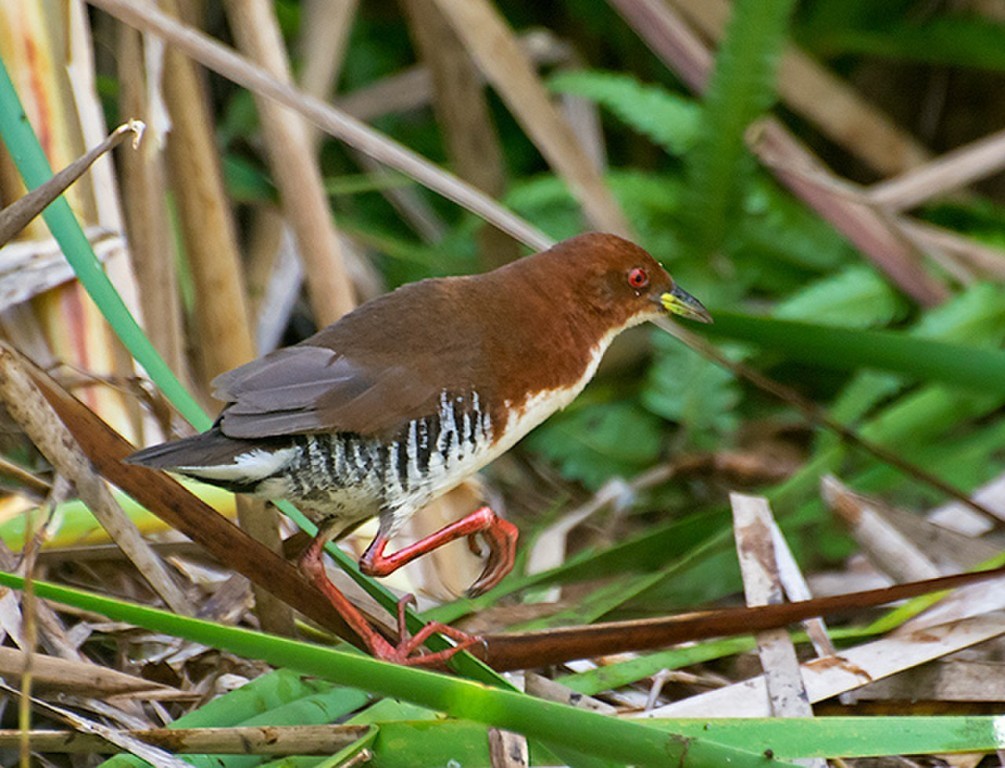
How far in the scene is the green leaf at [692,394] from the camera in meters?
4.69

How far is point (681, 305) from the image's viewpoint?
3.10 meters

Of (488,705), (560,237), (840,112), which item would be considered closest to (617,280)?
(488,705)

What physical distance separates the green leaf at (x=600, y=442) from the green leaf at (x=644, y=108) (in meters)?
0.89

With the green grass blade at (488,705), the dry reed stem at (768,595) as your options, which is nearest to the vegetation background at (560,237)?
the green grass blade at (488,705)

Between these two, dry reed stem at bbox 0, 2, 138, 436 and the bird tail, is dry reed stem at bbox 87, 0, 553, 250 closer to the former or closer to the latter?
dry reed stem at bbox 0, 2, 138, 436

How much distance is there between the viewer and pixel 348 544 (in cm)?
331

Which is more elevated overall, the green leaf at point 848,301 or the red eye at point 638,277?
the green leaf at point 848,301

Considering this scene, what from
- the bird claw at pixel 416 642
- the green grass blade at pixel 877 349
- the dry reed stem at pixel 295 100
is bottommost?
the bird claw at pixel 416 642

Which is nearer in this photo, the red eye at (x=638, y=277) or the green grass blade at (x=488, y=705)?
the green grass blade at (x=488, y=705)

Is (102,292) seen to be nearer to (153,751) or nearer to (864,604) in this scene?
(153,751)

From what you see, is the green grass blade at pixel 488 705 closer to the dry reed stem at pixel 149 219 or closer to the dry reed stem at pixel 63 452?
the dry reed stem at pixel 63 452

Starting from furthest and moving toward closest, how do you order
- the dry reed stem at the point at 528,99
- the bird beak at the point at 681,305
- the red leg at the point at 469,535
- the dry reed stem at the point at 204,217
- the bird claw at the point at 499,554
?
the dry reed stem at the point at 528,99 < the dry reed stem at the point at 204,217 < the bird beak at the point at 681,305 < the bird claw at the point at 499,554 < the red leg at the point at 469,535

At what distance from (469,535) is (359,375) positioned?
1.30 feet

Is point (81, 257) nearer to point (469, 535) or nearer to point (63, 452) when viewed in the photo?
point (63, 452)
